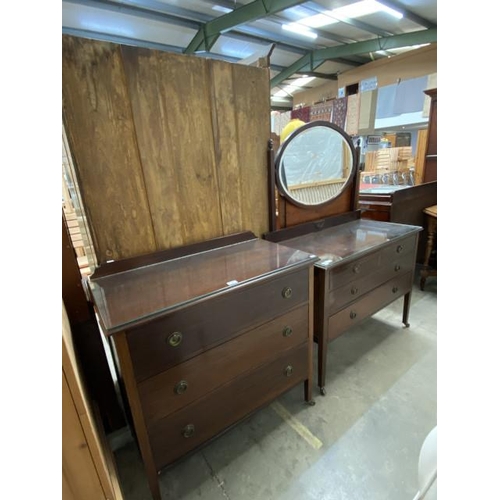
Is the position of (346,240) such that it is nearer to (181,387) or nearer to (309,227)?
(309,227)

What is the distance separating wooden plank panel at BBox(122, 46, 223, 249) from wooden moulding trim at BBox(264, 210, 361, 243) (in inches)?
16.7

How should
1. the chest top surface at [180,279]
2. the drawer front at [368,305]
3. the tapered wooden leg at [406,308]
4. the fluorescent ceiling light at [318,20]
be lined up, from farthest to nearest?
the fluorescent ceiling light at [318,20] → the tapered wooden leg at [406,308] → the drawer front at [368,305] → the chest top surface at [180,279]

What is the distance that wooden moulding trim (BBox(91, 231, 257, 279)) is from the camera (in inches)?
44.4

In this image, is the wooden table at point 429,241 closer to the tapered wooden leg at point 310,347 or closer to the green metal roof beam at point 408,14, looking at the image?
the tapered wooden leg at point 310,347

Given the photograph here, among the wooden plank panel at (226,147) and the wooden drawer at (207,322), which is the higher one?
the wooden plank panel at (226,147)

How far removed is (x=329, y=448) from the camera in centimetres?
127

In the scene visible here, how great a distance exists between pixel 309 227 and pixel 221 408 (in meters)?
1.13

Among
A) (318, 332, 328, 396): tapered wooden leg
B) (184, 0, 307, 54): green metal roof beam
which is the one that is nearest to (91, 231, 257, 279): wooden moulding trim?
(318, 332, 328, 396): tapered wooden leg

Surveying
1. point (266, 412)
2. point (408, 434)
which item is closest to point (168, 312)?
point (266, 412)

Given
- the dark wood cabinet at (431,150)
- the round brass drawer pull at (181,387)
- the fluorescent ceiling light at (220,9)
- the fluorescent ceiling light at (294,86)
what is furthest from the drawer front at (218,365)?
the fluorescent ceiling light at (294,86)

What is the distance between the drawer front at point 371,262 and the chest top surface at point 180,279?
0.27 meters

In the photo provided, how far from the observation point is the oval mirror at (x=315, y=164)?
5.19 ft

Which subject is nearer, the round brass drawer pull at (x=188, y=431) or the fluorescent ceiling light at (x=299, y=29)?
the round brass drawer pull at (x=188, y=431)
